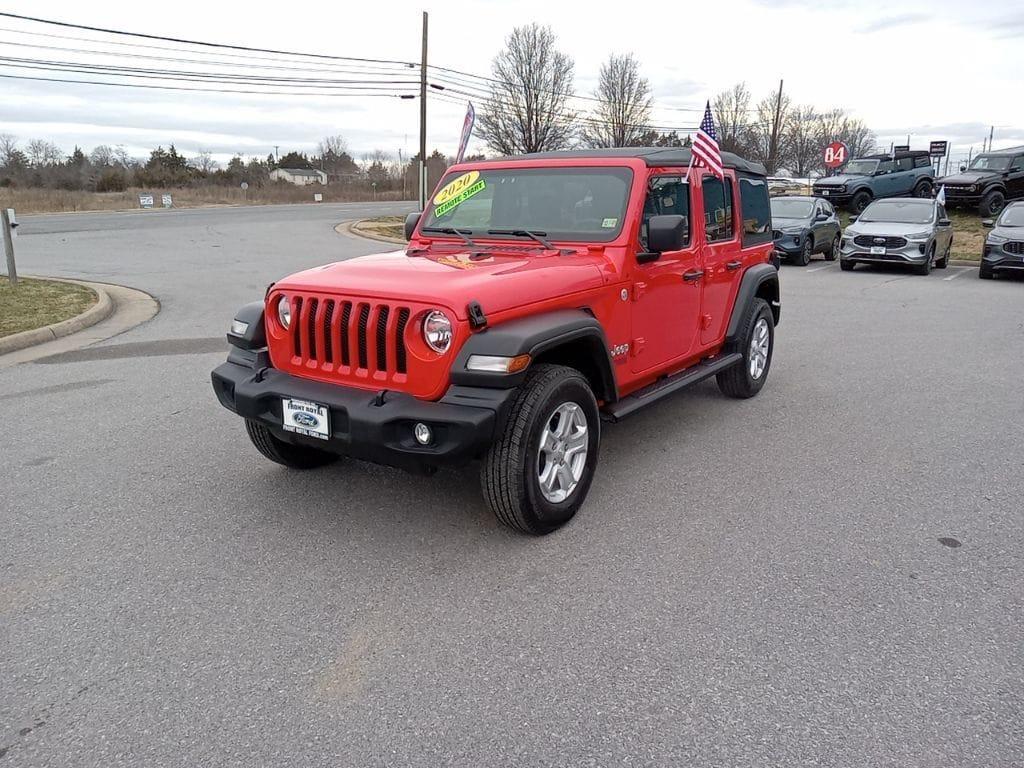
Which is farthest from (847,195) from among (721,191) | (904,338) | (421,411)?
(421,411)

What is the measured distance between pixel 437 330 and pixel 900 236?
15.0 meters

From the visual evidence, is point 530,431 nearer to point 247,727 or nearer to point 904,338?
point 247,727

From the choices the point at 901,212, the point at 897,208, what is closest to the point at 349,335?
the point at 901,212

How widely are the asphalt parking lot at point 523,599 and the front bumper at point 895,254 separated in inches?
417

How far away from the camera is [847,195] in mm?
24422

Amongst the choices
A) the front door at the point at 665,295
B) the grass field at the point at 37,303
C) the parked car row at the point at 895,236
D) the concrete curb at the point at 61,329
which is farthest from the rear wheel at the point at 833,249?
the grass field at the point at 37,303

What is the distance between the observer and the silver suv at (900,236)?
15.6 m

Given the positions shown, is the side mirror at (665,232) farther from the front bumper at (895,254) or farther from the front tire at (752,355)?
the front bumper at (895,254)

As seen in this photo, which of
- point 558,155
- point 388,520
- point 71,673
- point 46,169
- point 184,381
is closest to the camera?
point 71,673

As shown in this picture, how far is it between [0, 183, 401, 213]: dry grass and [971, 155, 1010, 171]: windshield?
37.9 meters

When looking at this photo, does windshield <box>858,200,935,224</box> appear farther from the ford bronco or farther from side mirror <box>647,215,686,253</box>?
side mirror <box>647,215,686,253</box>

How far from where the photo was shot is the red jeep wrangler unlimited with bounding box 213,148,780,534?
3.42m

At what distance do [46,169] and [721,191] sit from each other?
237 feet

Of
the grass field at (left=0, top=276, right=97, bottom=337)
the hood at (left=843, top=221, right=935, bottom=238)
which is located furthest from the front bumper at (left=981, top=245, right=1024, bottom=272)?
the grass field at (left=0, top=276, right=97, bottom=337)
